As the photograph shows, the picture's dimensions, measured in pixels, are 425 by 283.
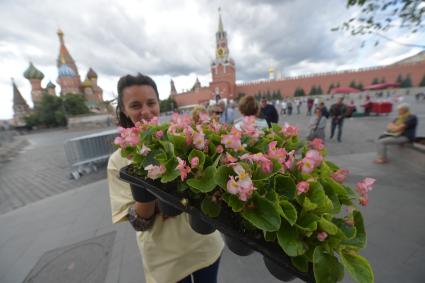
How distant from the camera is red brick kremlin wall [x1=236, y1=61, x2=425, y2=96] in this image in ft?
123

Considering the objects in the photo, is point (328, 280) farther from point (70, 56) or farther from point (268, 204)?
point (70, 56)

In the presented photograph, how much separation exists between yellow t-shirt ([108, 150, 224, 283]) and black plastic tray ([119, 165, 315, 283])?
A: 299 millimetres

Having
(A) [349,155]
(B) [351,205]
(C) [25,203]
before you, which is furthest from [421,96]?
(C) [25,203]

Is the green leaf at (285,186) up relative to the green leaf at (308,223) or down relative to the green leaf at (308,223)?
up

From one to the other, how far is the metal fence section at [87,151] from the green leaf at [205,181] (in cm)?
546

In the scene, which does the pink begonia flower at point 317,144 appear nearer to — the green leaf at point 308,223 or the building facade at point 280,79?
the green leaf at point 308,223

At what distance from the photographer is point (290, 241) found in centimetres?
49

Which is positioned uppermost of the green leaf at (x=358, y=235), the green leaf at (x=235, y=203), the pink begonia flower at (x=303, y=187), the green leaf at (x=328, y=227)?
the pink begonia flower at (x=303, y=187)

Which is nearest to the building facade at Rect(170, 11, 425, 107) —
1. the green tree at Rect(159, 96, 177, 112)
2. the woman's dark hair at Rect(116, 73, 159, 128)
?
the green tree at Rect(159, 96, 177, 112)

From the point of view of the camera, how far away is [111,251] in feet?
7.73

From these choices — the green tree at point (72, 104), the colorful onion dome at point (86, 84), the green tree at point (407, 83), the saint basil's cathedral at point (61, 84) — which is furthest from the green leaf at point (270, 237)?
the colorful onion dome at point (86, 84)

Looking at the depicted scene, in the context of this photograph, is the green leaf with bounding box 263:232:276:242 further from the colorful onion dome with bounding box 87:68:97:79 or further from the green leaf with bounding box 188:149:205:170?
the colorful onion dome with bounding box 87:68:97:79

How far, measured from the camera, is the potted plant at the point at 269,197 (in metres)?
0.49

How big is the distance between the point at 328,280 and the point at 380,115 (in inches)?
627
